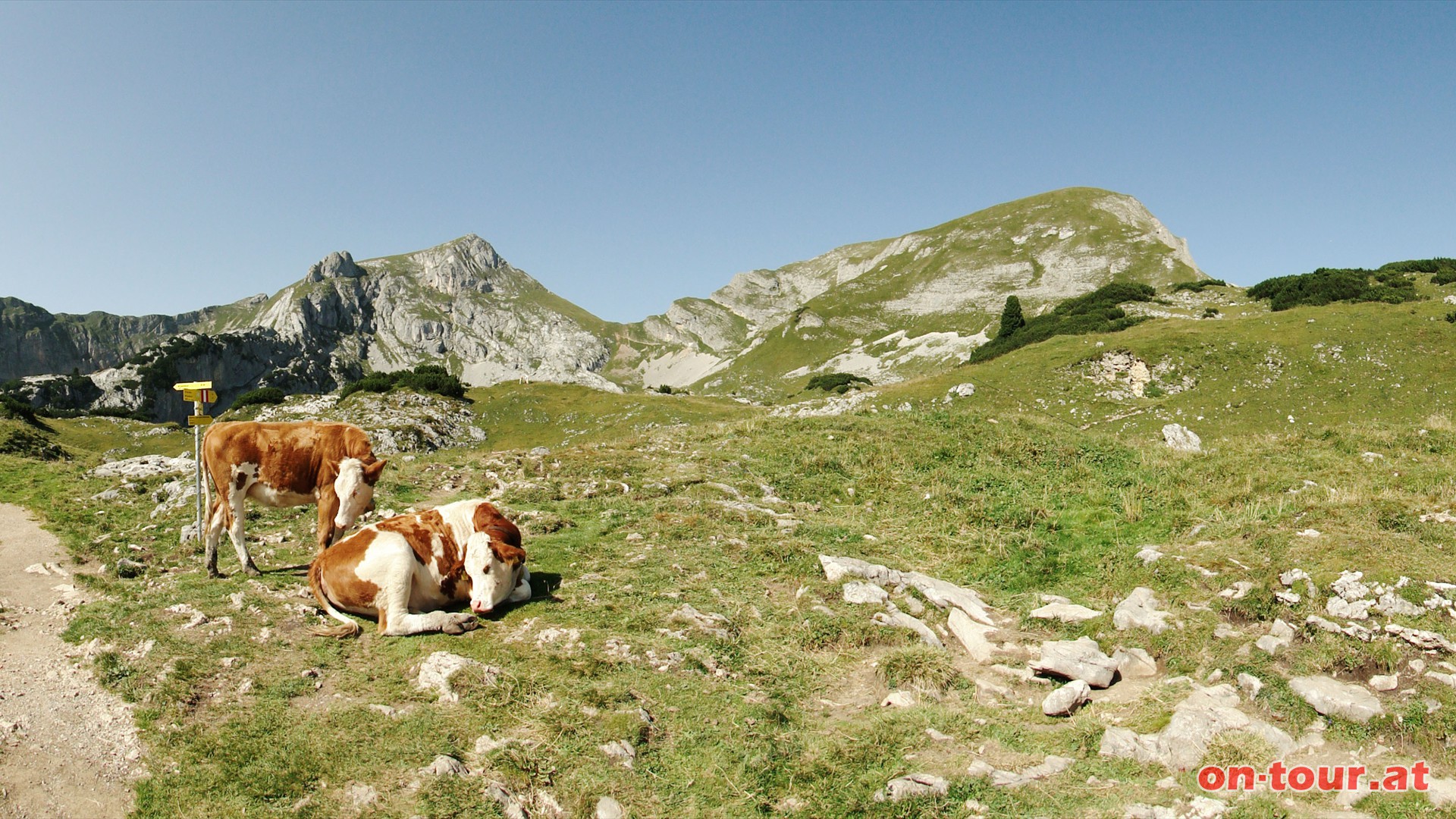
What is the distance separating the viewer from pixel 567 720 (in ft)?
21.2

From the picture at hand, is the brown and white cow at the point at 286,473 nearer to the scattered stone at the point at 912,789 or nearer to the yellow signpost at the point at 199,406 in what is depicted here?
the yellow signpost at the point at 199,406

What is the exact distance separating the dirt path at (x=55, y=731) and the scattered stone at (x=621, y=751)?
3.58 meters

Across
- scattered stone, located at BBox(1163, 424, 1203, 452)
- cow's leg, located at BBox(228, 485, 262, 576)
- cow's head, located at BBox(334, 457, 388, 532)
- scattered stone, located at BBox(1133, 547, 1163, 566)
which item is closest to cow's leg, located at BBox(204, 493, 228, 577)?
cow's leg, located at BBox(228, 485, 262, 576)

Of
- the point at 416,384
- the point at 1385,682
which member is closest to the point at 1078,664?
the point at 1385,682

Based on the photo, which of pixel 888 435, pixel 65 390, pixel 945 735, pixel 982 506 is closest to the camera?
pixel 945 735

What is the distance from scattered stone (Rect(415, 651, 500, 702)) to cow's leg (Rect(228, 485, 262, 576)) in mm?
4558

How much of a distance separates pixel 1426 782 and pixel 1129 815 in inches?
92.6

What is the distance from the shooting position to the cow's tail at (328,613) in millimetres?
8148

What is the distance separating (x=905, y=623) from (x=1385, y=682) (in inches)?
181

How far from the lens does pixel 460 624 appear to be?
8234mm

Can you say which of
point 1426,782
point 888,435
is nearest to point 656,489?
point 888,435

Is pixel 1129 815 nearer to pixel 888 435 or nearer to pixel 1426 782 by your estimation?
pixel 1426 782

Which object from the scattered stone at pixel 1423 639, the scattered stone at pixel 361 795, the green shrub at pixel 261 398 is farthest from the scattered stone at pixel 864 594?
the green shrub at pixel 261 398

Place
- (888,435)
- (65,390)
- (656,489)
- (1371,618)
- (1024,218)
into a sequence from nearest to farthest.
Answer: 1. (1371,618)
2. (656,489)
3. (888,435)
4. (65,390)
5. (1024,218)
